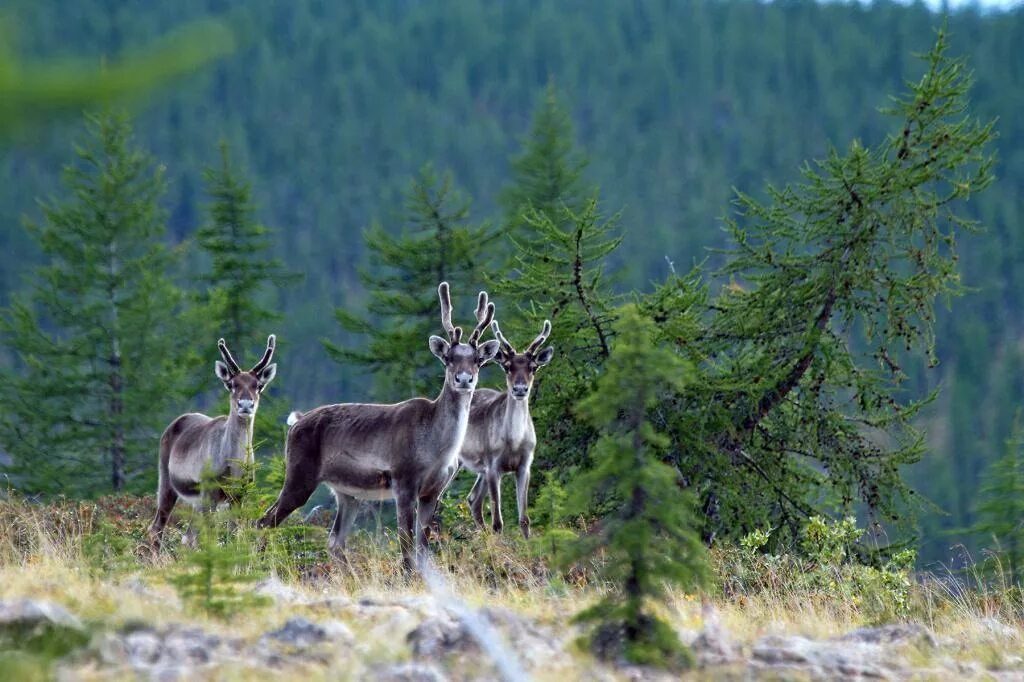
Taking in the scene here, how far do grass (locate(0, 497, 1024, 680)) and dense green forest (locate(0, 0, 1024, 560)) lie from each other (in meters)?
73.6

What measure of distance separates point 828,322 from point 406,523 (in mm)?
6167

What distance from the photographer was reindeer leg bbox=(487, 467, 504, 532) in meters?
13.4

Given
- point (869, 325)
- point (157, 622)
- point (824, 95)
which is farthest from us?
point (824, 95)

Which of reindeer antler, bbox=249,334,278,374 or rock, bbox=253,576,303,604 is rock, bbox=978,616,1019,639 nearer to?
rock, bbox=253,576,303,604

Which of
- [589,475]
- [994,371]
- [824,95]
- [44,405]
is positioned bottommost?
[994,371]

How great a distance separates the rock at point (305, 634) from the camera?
6.40 m

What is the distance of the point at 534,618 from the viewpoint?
7387mm

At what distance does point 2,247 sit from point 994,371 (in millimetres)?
84958

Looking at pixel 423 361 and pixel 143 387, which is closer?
pixel 423 361

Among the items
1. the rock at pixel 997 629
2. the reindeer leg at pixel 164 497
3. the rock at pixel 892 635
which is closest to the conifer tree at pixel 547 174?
the reindeer leg at pixel 164 497

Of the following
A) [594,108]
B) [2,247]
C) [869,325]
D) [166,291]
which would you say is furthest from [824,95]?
[869,325]

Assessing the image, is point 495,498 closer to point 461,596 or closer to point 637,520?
point 461,596

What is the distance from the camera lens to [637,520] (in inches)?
259

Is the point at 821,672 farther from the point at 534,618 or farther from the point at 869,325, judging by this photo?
the point at 869,325
